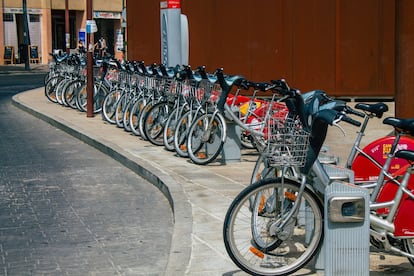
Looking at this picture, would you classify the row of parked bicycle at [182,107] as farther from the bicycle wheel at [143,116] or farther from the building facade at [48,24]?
the building facade at [48,24]

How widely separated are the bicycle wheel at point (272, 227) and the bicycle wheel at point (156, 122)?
673 centimetres

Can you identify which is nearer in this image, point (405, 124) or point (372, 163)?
point (405, 124)

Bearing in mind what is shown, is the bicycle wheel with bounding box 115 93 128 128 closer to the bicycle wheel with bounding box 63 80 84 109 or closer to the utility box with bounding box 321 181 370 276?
the bicycle wheel with bounding box 63 80 84 109

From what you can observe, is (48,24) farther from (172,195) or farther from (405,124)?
(405,124)

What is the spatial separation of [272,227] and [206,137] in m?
5.05

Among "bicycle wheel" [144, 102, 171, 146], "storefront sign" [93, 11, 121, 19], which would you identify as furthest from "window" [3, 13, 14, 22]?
"bicycle wheel" [144, 102, 171, 146]

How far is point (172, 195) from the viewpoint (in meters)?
8.42

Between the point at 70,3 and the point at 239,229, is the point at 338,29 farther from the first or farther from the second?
the point at 70,3

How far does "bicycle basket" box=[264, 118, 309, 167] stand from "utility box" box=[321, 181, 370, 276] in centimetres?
39

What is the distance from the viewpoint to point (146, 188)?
31.6 ft

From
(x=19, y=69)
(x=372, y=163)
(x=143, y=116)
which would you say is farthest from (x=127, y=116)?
(x=19, y=69)

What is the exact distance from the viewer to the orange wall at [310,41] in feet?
61.2

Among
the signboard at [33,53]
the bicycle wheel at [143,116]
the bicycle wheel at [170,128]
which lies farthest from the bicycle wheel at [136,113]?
the signboard at [33,53]

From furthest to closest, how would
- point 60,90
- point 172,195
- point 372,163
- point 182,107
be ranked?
point 60,90
point 182,107
point 172,195
point 372,163
